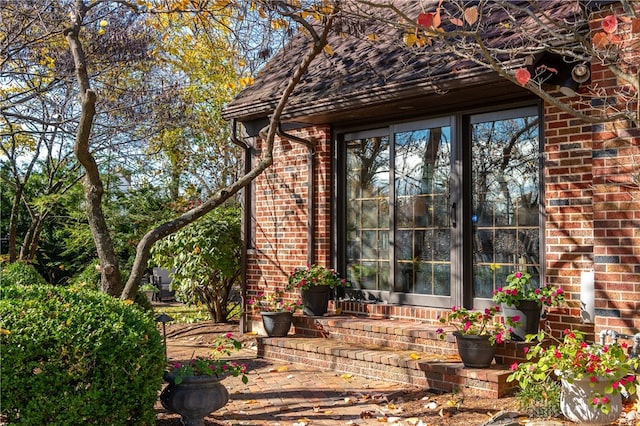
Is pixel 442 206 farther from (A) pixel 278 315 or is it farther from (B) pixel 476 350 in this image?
(A) pixel 278 315

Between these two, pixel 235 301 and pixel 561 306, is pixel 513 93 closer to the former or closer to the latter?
pixel 561 306

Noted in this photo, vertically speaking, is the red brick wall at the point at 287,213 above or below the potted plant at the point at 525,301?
above

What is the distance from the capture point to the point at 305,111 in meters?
7.88

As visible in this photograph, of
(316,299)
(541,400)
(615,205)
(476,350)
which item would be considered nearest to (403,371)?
(476,350)

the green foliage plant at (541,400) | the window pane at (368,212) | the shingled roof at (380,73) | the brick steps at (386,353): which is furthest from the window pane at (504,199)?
the green foliage plant at (541,400)

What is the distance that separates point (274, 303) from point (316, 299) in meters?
0.57

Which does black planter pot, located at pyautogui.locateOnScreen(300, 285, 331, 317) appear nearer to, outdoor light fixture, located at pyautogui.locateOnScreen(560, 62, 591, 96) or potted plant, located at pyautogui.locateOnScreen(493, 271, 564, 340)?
potted plant, located at pyautogui.locateOnScreen(493, 271, 564, 340)

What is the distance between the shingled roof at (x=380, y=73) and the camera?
6285mm

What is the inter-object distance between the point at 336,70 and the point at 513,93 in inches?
96.9

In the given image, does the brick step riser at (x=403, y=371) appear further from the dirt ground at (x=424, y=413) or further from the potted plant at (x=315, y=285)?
the potted plant at (x=315, y=285)

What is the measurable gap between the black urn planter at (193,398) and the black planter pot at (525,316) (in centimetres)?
291

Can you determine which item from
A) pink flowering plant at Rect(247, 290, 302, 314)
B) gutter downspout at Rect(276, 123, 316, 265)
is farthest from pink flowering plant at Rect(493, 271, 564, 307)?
gutter downspout at Rect(276, 123, 316, 265)

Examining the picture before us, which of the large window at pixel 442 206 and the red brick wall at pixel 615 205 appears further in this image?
the large window at pixel 442 206

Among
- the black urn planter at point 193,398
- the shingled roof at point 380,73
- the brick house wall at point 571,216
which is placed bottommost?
the black urn planter at point 193,398
